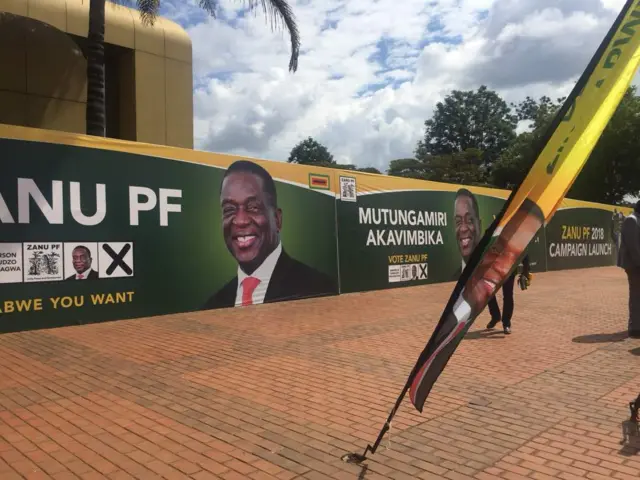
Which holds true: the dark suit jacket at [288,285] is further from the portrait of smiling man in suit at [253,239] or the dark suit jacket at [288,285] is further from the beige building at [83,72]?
the beige building at [83,72]

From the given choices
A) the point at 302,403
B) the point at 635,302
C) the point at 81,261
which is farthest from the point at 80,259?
the point at 635,302

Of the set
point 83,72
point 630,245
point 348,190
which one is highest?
point 83,72

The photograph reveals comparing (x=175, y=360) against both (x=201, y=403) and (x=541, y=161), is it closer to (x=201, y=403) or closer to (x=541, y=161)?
(x=201, y=403)

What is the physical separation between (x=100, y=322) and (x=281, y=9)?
8.49 meters

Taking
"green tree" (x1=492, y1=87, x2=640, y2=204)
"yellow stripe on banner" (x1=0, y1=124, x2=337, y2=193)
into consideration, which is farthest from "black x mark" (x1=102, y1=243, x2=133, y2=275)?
"green tree" (x1=492, y1=87, x2=640, y2=204)

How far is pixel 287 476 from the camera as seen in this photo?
11.8 feet

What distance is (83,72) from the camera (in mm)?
16578

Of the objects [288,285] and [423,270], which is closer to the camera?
[288,285]

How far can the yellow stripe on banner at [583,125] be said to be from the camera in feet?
10.2

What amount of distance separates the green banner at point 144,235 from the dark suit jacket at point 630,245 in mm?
6478

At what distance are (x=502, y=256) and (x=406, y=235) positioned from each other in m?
12.5

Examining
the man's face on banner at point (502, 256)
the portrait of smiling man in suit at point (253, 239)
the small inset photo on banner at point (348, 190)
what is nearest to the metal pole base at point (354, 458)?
the man's face on banner at point (502, 256)

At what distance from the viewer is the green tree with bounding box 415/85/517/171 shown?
221ft

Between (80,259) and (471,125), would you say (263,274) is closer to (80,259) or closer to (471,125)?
(80,259)
